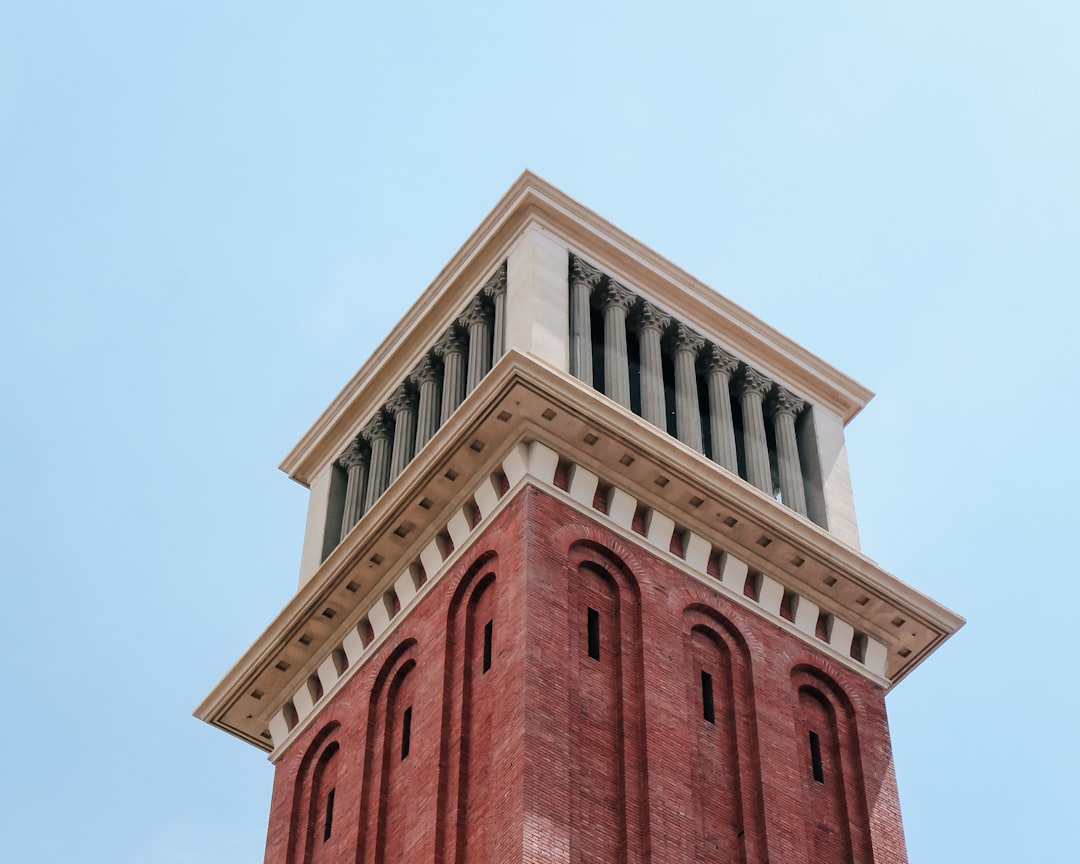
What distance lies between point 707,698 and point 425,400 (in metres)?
10.1

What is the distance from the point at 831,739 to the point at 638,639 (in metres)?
4.89

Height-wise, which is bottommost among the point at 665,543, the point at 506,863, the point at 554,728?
the point at 506,863

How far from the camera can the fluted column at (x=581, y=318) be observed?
43.8 metres

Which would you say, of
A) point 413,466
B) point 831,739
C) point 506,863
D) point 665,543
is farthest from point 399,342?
point 506,863

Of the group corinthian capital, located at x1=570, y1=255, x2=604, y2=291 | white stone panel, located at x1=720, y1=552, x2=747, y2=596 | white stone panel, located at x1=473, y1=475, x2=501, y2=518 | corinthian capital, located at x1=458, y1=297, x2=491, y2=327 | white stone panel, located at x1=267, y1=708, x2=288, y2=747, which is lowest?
white stone panel, located at x1=267, y1=708, x2=288, y2=747

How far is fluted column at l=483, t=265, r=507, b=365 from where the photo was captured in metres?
44.8

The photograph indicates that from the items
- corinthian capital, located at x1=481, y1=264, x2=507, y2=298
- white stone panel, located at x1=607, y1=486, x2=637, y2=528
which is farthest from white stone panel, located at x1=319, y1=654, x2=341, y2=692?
corinthian capital, located at x1=481, y1=264, x2=507, y2=298

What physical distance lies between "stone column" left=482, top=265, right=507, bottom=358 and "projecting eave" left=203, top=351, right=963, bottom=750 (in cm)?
345

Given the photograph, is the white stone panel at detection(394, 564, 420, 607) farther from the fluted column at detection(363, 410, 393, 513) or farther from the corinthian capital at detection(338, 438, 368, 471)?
the corinthian capital at detection(338, 438, 368, 471)

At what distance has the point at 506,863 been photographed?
3431 centimetres

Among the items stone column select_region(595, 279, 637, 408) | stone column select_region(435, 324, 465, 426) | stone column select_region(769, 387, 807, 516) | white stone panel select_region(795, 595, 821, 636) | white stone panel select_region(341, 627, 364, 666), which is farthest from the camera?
stone column select_region(769, 387, 807, 516)

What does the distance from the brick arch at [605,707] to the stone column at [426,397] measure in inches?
251

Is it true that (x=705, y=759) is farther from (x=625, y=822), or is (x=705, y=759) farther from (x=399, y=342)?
(x=399, y=342)

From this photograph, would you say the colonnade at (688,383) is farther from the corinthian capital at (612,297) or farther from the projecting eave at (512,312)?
the projecting eave at (512,312)
